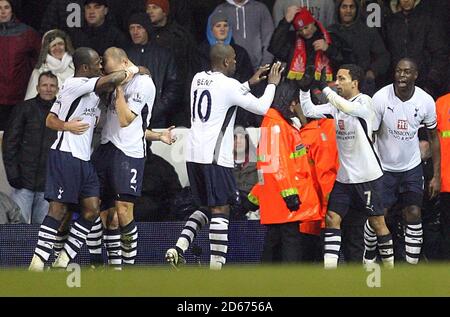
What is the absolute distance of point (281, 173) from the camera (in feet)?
41.6

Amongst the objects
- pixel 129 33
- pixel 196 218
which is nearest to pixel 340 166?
pixel 196 218

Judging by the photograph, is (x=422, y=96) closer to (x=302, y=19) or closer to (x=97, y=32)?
(x=302, y=19)

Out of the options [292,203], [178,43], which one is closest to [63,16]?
[178,43]

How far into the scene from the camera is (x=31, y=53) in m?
13.4

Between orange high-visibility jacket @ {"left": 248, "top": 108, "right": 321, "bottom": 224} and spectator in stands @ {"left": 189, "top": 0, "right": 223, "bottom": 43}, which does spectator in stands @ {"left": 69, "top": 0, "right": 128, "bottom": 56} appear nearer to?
spectator in stands @ {"left": 189, "top": 0, "right": 223, "bottom": 43}

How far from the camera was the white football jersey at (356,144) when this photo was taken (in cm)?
1273

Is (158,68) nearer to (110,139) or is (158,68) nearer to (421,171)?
(110,139)

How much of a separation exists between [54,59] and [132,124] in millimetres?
1068

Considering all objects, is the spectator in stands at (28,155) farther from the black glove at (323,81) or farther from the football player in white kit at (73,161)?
the black glove at (323,81)

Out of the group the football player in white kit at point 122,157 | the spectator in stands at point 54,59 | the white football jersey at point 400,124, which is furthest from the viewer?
the spectator in stands at point 54,59

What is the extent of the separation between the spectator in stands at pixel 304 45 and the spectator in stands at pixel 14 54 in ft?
6.30

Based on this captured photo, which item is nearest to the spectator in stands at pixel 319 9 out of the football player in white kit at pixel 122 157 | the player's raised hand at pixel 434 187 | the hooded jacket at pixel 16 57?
the football player in white kit at pixel 122 157

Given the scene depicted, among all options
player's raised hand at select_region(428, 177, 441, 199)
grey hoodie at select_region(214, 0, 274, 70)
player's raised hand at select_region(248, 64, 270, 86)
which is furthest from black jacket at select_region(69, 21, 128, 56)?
player's raised hand at select_region(428, 177, 441, 199)
